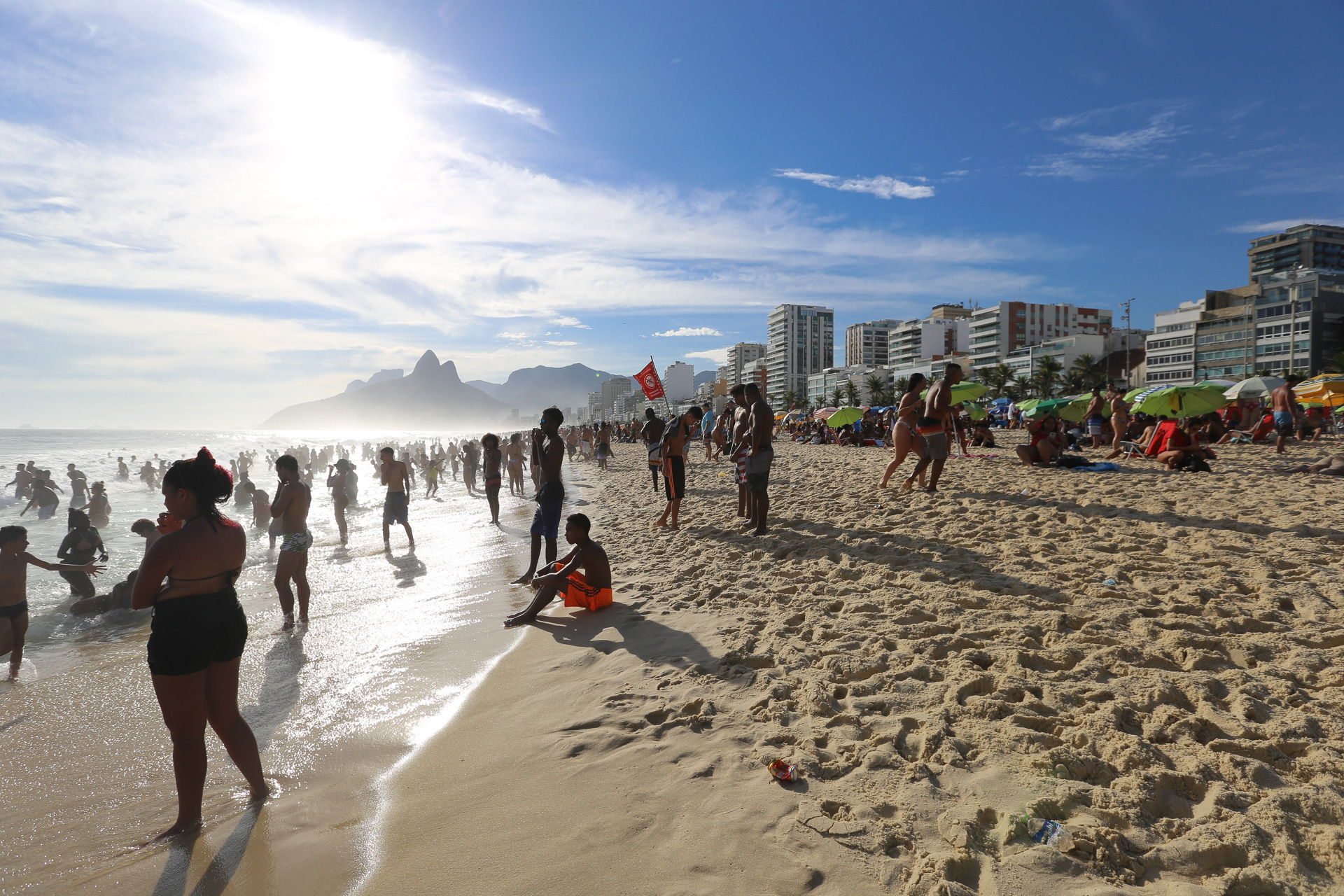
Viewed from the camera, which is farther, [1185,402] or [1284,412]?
[1185,402]

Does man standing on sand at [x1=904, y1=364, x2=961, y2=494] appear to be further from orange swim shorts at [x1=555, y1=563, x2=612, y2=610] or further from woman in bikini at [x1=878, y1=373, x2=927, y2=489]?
orange swim shorts at [x1=555, y1=563, x2=612, y2=610]

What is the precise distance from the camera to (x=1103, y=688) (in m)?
2.77

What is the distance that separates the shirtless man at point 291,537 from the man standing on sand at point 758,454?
455 centimetres

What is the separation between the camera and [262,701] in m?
3.87

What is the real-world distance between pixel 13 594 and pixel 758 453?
680 cm

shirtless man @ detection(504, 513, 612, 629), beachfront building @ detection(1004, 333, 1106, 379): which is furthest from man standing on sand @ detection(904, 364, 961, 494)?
beachfront building @ detection(1004, 333, 1106, 379)

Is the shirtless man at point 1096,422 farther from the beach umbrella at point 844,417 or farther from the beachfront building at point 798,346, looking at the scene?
the beachfront building at point 798,346

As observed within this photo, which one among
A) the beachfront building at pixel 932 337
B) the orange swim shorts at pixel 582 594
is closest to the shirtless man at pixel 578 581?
the orange swim shorts at pixel 582 594

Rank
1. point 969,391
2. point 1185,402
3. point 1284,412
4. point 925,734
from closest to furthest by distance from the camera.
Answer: point 925,734
point 1284,412
point 1185,402
point 969,391

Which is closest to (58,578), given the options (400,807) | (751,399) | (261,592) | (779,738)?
(261,592)

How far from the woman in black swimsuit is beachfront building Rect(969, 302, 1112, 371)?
9914cm

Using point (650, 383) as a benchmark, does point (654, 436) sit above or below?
below

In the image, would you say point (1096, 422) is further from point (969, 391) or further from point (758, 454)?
point (758, 454)

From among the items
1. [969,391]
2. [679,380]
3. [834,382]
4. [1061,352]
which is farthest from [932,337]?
[969,391]
